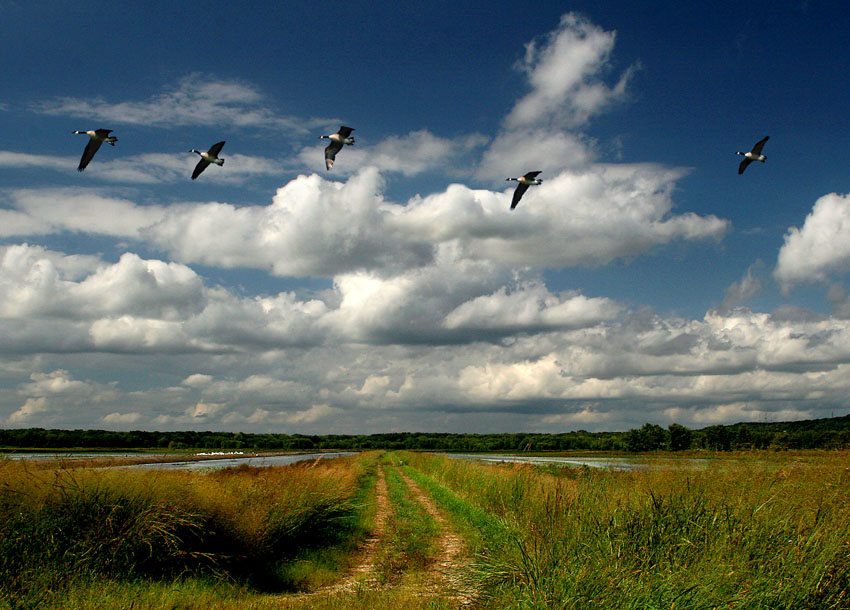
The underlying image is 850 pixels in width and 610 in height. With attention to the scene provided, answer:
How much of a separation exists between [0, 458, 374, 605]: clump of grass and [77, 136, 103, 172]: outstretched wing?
8.32 m

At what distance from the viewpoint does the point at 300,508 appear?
1502cm

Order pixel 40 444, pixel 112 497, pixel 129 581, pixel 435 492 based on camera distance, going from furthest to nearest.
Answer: pixel 40 444 < pixel 435 492 < pixel 112 497 < pixel 129 581

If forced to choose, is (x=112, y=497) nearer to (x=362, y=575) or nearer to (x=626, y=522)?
(x=362, y=575)

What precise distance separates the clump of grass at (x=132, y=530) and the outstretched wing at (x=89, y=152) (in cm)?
832

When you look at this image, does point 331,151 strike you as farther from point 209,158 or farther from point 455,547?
point 455,547

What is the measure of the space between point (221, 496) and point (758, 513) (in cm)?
1030

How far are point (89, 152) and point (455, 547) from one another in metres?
14.5

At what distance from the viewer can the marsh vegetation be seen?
6855 millimetres

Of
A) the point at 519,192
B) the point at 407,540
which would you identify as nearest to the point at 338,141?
the point at 519,192

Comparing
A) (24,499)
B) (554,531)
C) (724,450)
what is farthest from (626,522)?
(24,499)

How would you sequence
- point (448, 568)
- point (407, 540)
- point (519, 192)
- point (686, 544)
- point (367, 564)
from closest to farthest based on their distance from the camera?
point (686, 544), point (448, 568), point (367, 564), point (407, 540), point (519, 192)

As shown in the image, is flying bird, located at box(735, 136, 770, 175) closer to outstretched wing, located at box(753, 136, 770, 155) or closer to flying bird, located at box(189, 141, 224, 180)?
outstretched wing, located at box(753, 136, 770, 155)

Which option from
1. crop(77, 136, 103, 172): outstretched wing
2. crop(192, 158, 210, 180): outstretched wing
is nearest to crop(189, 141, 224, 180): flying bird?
crop(192, 158, 210, 180): outstretched wing

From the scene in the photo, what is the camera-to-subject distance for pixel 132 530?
1077 cm
